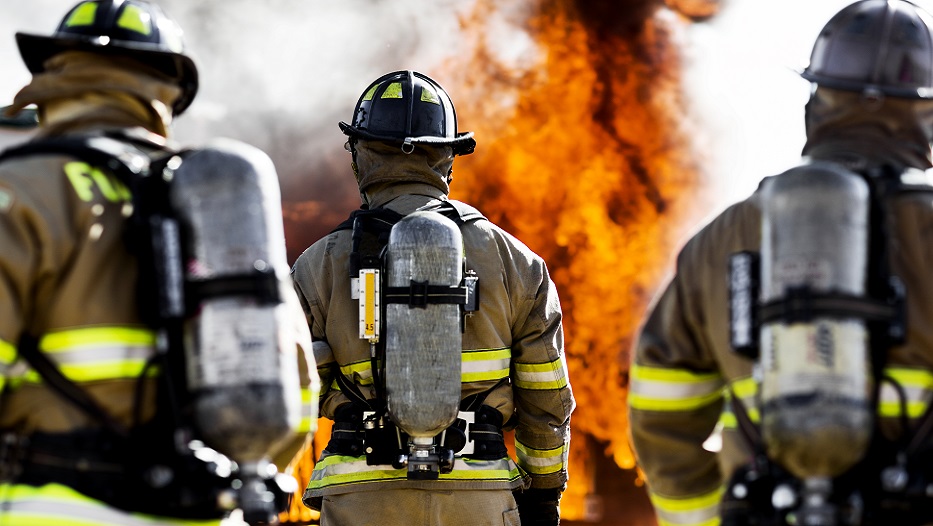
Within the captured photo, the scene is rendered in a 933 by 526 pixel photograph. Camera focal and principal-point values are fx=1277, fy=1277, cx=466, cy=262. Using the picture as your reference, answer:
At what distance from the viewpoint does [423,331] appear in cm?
473

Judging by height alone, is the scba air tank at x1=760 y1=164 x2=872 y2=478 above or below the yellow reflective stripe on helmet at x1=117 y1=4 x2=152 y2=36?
below

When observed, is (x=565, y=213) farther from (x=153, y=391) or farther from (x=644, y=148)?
(x=153, y=391)

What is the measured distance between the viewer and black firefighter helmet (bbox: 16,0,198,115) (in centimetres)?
353

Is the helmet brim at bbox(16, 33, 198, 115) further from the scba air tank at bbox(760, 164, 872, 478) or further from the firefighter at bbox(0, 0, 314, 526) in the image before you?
the scba air tank at bbox(760, 164, 872, 478)

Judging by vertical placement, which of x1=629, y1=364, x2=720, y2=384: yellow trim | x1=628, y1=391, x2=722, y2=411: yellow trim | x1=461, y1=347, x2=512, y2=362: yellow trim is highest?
x1=629, y1=364, x2=720, y2=384: yellow trim

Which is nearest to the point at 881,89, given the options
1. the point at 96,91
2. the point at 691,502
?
the point at 691,502

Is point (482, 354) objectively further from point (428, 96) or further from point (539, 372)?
point (428, 96)

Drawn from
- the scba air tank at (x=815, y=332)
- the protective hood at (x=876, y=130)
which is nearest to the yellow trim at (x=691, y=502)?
the scba air tank at (x=815, y=332)

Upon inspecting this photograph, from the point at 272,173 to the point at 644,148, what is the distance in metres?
7.64

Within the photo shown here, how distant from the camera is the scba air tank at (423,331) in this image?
4680mm

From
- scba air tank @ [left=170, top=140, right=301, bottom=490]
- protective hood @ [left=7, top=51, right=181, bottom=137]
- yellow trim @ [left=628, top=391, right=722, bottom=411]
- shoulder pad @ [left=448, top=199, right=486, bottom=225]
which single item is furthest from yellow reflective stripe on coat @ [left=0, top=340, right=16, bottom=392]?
shoulder pad @ [left=448, top=199, right=486, bottom=225]

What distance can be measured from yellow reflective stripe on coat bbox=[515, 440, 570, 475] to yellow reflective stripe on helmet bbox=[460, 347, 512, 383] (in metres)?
0.43

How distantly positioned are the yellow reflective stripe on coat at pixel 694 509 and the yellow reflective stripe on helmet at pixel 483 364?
1.38 meters

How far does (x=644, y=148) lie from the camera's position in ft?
35.0
